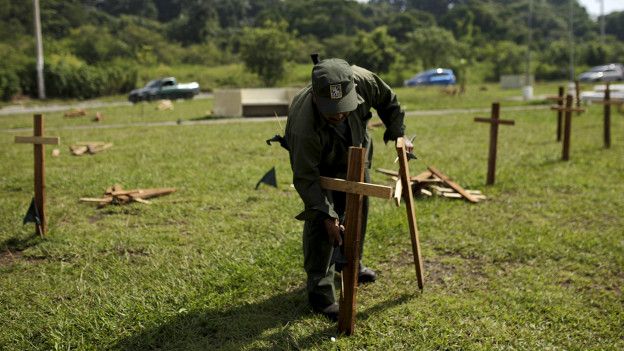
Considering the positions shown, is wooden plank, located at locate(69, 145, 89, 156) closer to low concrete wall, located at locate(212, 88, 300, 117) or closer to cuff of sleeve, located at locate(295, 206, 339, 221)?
low concrete wall, located at locate(212, 88, 300, 117)

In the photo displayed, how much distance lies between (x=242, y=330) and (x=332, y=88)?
188 centimetres

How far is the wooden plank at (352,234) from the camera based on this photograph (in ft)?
11.8

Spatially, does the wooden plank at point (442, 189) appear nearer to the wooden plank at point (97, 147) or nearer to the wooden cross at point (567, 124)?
the wooden cross at point (567, 124)

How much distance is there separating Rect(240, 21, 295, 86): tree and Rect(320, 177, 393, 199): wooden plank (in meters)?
31.4

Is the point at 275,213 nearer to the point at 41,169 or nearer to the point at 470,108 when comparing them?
the point at 41,169

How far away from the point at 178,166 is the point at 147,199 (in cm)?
224

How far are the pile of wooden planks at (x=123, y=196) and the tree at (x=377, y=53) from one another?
36.0 meters

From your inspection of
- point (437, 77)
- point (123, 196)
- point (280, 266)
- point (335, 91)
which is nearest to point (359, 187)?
point (335, 91)

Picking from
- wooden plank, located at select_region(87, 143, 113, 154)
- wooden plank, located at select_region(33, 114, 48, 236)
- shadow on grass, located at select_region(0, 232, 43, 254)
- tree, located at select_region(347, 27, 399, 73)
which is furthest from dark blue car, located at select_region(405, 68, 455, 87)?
shadow on grass, located at select_region(0, 232, 43, 254)

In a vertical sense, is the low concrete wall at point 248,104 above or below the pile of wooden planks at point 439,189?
above

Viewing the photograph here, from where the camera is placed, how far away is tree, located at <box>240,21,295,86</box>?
34188 mm

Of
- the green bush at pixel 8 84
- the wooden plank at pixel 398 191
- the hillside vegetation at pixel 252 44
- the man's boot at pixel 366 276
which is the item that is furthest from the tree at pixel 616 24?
the wooden plank at pixel 398 191

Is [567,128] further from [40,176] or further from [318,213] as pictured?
[40,176]

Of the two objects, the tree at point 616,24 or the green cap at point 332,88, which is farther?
the tree at point 616,24
